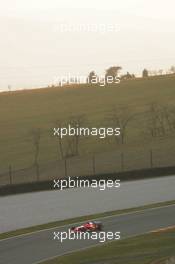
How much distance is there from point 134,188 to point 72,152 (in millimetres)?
31215

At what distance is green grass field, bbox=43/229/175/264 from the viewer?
1920 cm

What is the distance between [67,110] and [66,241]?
52349 millimetres

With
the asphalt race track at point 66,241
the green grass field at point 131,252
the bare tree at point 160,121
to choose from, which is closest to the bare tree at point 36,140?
the bare tree at point 160,121

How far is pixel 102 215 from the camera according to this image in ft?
95.8

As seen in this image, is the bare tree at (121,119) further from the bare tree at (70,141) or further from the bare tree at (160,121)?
the bare tree at (70,141)

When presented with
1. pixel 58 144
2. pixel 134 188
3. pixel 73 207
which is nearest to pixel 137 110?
pixel 58 144

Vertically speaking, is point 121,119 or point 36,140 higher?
point 121,119

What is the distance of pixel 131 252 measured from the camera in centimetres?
2053

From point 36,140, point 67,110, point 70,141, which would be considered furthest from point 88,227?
point 67,110

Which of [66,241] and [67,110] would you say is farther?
[67,110]

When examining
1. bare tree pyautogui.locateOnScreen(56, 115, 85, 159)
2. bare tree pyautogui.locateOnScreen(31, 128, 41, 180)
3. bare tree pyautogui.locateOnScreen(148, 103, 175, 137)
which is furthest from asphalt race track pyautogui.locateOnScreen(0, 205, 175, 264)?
bare tree pyautogui.locateOnScreen(148, 103, 175, 137)

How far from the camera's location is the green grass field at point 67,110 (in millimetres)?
67750

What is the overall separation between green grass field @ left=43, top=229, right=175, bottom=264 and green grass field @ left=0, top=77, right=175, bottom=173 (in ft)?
141

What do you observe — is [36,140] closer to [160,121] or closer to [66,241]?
[160,121]
